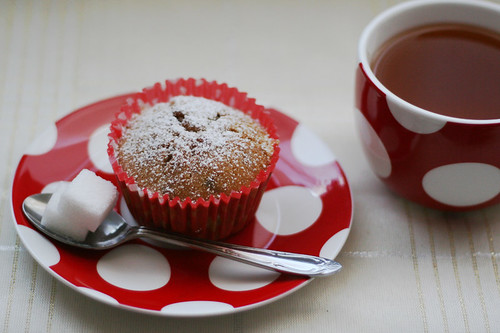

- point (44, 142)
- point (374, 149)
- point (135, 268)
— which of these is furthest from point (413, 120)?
point (44, 142)

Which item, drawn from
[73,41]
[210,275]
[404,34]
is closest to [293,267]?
[210,275]

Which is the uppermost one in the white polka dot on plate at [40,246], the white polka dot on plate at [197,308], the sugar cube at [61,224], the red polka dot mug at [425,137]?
the red polka dot mug at [425,137]

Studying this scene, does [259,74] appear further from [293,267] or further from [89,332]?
[89,332]

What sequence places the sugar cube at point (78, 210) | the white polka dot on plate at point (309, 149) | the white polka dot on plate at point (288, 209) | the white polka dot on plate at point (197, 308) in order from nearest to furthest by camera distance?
the white polka dot on plate at point (197, 308) → the sugar cube at point (78, 210) → the white polka dot on plate at point (288, 209) → the white polka dot on plate at point (309, 149)

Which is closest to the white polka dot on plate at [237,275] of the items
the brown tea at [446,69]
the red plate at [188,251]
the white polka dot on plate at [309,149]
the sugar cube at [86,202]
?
the red plate at [188,251]

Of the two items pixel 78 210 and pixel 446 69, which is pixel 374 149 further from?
pixel 78 210

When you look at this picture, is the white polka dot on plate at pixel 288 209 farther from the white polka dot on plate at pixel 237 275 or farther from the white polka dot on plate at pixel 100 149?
the white polka dot on plate at pixel 100 149

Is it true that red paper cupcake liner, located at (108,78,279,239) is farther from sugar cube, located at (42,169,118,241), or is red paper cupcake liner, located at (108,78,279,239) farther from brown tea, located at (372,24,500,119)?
brown tea, located at (372,24,500,119)
